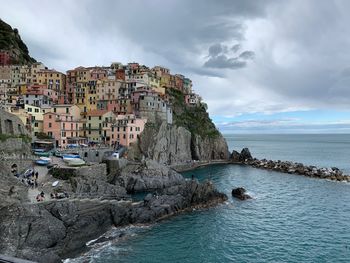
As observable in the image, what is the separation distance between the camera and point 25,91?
10131cm

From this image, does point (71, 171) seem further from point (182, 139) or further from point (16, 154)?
point (182, 139)

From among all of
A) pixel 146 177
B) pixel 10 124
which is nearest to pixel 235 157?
pixel 146 177

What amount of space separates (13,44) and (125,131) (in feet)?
271

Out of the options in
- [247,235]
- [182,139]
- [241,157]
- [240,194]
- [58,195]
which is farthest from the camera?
[241,157]

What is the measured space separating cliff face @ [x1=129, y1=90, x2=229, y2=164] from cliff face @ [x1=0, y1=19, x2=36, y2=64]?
6427 cm

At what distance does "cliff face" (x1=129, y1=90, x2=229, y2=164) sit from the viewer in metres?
96.3

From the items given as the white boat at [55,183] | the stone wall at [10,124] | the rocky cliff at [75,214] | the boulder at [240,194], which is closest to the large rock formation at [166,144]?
the rocky cliff at [75,214]

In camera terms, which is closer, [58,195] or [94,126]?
[58,195]

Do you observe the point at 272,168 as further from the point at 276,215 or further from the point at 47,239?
the point at 47,239

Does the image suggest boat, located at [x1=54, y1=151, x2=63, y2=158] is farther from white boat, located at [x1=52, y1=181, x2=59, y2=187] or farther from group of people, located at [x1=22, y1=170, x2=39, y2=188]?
white boat, located at [x1=52, y1=181, x2=59, y2=187]

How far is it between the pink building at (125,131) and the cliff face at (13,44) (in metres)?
67.0

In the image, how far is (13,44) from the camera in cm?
14250

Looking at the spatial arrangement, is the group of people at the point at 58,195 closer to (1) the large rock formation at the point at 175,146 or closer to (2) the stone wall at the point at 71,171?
(2) the stone wall at the point at 71,171

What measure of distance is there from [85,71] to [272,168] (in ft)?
240
